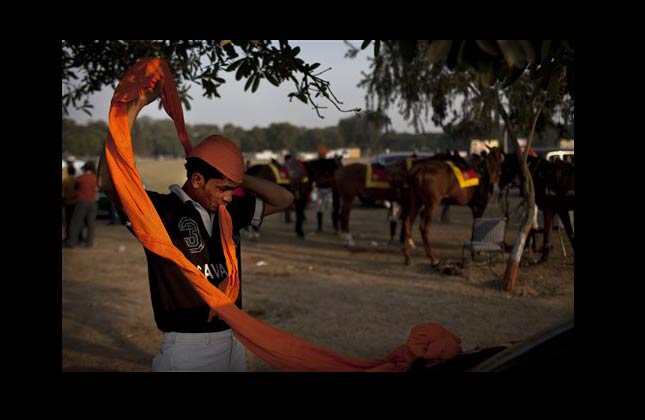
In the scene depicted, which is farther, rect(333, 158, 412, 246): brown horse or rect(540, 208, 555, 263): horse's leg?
rect(333, 158, 412, 246): brown horse

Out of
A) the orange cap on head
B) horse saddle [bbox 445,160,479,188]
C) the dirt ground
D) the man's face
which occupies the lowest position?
the dirt ground

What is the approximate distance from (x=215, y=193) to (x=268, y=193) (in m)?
0.46

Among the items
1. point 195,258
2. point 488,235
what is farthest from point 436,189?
point 195,258

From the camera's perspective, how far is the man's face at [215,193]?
2.82 metres

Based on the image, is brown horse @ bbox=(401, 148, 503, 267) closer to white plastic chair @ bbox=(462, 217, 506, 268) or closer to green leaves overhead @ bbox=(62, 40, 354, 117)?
white plastic chair @ bbox=(462, 217, 506, 268)

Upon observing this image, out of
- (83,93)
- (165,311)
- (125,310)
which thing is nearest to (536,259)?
(125,310)

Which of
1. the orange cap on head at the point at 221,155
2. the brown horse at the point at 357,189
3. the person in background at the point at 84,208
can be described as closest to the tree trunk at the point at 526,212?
the brown horse at the point at 357,189

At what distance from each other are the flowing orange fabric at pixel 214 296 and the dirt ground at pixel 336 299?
3440mm

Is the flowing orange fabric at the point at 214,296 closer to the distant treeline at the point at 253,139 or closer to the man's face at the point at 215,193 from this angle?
the man's face at the point at 215,193

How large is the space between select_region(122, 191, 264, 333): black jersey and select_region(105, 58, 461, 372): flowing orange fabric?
0.34ft

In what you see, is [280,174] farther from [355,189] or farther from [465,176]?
[465,176]

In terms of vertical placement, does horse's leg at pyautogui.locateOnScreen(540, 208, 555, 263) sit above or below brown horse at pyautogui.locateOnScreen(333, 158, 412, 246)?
below

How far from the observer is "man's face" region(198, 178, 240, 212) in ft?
9.27

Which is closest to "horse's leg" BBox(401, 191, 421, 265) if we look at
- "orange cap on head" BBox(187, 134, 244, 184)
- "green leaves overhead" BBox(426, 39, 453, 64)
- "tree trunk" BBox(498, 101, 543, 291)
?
"tree trunk" BBox(498, 101, 543, 291)
